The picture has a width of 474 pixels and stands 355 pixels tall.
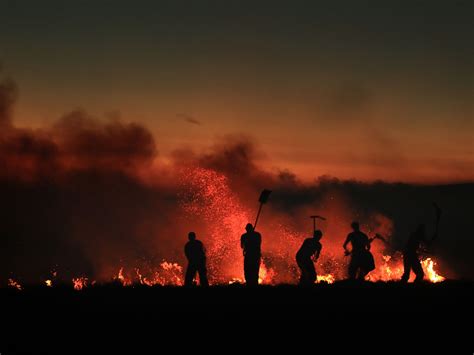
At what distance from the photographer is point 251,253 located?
34.2m

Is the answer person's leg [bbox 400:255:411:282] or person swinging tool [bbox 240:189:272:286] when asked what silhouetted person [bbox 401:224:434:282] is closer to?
person's leg [bbox 400:255:411:282]

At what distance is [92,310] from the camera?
81.8ft

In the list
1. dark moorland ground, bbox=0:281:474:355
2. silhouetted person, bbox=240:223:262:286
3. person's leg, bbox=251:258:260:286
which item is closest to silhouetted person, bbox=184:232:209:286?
silhouetted person, bbox=240:223:262:286

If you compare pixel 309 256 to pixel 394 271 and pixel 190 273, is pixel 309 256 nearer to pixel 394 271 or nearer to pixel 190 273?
pixel 190 273

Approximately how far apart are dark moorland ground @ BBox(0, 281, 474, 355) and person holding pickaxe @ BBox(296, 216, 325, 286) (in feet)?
15.6

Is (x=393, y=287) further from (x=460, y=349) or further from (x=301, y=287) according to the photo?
(x=460, y=349)

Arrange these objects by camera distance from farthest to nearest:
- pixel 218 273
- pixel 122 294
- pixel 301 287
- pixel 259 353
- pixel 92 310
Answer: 1. pixel 218 273
2. pixel 301 287
3. pixel 122 294
4. pixel 92 310
5. pixel 259 353

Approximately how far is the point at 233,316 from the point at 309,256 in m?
10.6

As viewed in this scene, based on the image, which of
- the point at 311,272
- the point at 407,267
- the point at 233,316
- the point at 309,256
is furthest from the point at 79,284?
the point at 407,267

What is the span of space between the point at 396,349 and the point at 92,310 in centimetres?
846

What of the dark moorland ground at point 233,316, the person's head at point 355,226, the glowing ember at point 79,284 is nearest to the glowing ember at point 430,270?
the person's head at point 355,226

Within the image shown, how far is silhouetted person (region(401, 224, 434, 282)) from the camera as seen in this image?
35.3 m

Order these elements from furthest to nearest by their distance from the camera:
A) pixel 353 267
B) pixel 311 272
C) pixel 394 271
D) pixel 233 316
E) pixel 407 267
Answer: pixel 394 271 → pixel 407 267 → pixel 353 267 → pixel 311 272 → pixel 233 316

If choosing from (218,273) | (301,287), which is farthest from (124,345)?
(218,273)
